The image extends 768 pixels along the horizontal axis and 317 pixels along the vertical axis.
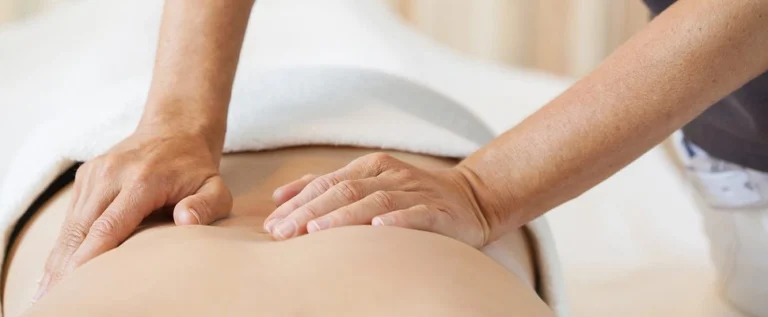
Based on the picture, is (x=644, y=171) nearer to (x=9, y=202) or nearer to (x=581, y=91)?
(x=581, y=91)

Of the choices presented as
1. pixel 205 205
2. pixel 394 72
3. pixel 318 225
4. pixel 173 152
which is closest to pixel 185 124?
pixel 173 152

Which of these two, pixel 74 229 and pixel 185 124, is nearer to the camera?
pixel 74 229

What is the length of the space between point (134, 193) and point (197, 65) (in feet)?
0.78

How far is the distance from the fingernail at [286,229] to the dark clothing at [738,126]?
0.79m

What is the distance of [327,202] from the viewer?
703 millimetres

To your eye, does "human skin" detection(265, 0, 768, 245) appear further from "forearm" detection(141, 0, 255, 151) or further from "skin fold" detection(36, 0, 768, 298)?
"forearm" detection(141, 0, 255, 151)

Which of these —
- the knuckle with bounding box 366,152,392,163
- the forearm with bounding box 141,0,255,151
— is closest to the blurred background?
the forearm with bounding box 141,0,255,151

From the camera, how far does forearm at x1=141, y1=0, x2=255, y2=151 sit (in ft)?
2.91

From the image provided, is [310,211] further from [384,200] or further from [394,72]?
[394,72]

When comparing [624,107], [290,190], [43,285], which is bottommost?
[43,285]

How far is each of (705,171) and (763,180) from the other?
0.13 metres

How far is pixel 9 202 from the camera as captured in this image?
88cm

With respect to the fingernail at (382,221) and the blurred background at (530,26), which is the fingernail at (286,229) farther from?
the blurred background at (530,26)

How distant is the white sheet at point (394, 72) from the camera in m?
1.21
